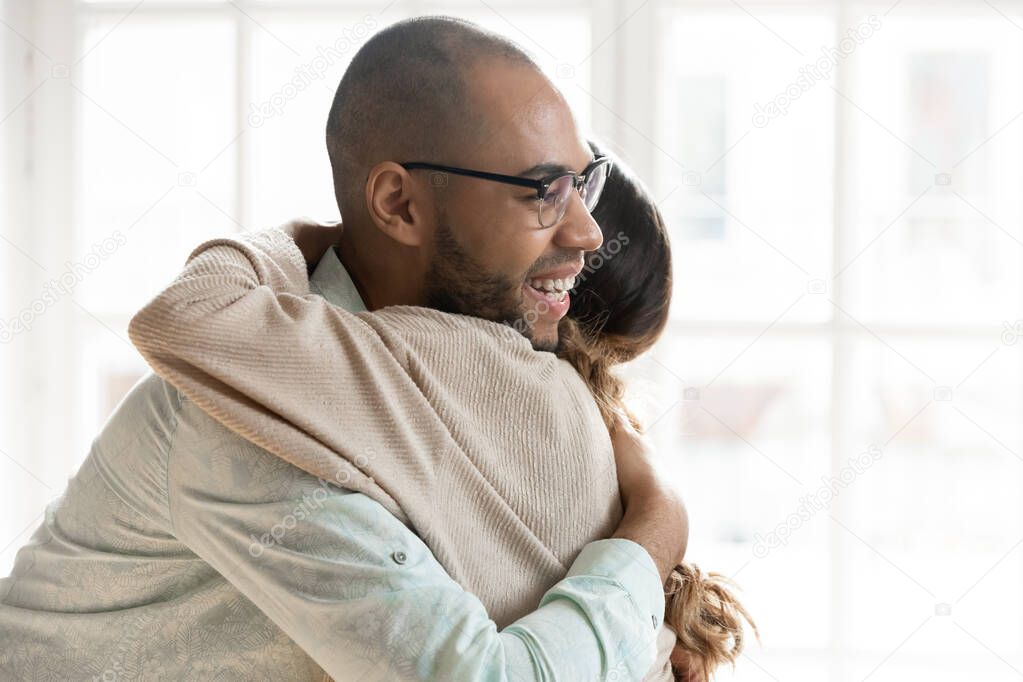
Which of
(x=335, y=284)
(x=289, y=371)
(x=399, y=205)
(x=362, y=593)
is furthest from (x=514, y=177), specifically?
(x=362, y=593)

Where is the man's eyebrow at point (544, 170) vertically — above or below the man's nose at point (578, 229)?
above

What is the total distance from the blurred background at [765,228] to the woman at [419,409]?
1.19 m

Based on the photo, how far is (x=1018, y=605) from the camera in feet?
8.04

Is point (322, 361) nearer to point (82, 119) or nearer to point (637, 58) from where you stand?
point (637, 58)

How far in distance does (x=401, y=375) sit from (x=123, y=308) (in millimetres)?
1710

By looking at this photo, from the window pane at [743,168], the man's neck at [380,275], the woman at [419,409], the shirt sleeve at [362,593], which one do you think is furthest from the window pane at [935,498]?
the shirt sleeve at [362,593]

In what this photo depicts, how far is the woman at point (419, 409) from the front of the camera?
969mm

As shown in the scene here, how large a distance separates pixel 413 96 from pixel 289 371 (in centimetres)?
42

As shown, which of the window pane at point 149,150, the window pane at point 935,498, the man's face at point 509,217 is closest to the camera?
the man's face at point 509,217

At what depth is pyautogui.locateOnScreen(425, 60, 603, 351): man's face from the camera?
1.23 meters

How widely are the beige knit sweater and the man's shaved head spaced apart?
17cm

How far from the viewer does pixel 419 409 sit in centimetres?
109

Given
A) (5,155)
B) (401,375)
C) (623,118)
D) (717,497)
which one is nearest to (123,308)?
(5,155)

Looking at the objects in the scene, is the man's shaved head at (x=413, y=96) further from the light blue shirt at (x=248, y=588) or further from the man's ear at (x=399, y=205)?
the light blue shirt at (x=248, y=588)
